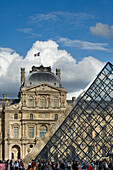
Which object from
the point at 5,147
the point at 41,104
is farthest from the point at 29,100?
the point at 5,147

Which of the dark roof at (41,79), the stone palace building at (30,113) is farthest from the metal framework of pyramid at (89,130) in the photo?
the dark roof at (41,79)

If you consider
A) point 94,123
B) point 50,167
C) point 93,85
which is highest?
point 93,85

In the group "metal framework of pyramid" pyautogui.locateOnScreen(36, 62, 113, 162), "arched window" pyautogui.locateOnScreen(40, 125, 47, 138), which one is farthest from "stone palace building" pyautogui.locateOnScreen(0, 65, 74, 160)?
"metal framework of pyramid" pyautogui.locateOnScreen(36, 62, 113, 162)

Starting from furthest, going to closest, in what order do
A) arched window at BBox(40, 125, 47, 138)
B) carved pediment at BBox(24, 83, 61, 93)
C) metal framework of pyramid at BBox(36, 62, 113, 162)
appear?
carved pediment at BBox(24, 83, 61, 93) < arched window at BBox(40, 125, 47, 138) < metal framework of pyramid at BBox(36, 62, 113, 162)

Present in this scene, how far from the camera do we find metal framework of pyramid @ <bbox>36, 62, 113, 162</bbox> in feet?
92.3

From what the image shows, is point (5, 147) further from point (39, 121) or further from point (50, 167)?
point (50, 167)

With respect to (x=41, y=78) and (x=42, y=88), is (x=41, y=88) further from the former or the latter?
(x=41, y=78)

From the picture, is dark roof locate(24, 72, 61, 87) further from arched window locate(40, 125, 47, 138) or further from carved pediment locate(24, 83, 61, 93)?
arched window locate(40, 125, 47, 138)

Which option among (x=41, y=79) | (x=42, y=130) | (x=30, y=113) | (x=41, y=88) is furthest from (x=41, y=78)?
(x=42, y=130)

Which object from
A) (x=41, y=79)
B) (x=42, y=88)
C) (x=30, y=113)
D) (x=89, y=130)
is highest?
(x=41, y=79)

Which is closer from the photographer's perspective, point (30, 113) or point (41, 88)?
point (30, 113)

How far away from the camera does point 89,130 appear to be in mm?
29000

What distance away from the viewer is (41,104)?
63.6 metres

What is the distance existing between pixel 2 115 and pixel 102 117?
3606 cm
